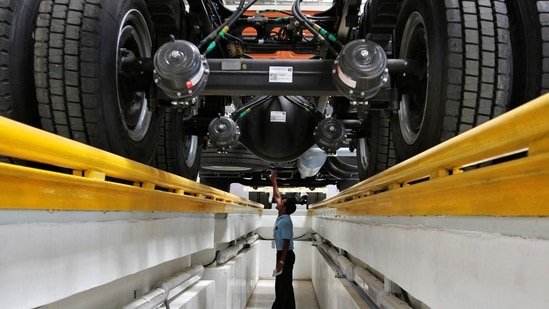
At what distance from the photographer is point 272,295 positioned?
22.8ft

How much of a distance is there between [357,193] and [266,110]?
5.44 ft

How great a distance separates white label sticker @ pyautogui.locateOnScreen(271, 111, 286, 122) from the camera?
3.85 m

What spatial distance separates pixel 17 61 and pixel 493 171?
1650 millimetres

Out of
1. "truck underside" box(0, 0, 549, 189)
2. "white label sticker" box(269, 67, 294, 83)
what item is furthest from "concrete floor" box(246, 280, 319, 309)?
"white label sticker" box(269, 67, 294, 83)

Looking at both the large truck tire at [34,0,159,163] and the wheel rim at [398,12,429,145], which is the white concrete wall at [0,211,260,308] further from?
the wheel rim at [398,12,429,145]

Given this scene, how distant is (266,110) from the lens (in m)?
3.92

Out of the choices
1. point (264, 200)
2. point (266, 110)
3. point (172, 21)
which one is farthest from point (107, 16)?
point (264, 200)

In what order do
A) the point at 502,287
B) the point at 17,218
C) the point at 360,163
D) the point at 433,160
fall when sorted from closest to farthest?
1. the point at 502,287
2. the point at 17,218
3. the point at 433,160
4. the point at 360,163

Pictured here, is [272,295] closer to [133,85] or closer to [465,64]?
[133,85]

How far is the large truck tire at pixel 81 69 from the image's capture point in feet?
5.81

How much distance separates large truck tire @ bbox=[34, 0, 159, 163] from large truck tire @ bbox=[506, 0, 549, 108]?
1.48 meters

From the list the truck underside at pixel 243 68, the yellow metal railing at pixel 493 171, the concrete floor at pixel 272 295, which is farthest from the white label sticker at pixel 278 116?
the concrete floor at pixel 272 295

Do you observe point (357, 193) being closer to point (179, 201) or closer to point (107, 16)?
point (179, 201)

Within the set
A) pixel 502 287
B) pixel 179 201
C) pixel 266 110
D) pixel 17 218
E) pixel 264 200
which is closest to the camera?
pixel 502 287
